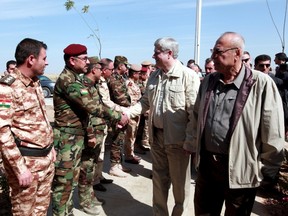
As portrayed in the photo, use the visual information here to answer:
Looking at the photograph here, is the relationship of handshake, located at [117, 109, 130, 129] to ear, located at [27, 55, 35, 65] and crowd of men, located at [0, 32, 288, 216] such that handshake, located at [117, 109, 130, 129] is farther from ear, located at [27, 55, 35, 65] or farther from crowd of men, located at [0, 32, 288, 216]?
ear, located at [27, 55, 35, 65]

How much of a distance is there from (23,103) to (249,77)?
1971 mm

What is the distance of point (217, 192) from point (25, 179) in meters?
1.75

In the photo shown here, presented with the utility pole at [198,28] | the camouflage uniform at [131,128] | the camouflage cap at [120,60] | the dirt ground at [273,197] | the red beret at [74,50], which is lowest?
the dirt ground at [273,197]

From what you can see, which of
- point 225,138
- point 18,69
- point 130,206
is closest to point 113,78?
point 130,206

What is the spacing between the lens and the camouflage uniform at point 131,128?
6.47 metres

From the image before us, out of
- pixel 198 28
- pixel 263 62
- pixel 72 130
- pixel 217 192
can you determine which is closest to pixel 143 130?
pixel 263 62

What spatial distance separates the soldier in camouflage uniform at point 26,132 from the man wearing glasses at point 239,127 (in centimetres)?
150

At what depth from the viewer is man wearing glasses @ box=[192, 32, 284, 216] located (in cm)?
255

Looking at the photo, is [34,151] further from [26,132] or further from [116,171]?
[116,171]

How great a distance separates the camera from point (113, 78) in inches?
235

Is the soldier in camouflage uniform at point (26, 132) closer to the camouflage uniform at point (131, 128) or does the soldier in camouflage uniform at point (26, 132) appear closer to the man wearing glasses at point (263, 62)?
the camouflage uniform at point (131, 128)

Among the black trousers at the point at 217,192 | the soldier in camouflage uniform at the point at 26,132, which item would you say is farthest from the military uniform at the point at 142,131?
the soldier in camouflage uniform at the point at 26,132

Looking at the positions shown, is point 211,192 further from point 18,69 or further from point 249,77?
point 18,69

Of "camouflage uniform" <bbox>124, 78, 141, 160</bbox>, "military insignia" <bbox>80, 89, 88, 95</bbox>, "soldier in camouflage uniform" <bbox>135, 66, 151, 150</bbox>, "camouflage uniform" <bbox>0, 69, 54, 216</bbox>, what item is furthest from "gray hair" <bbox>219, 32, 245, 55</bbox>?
"soldier in camouflage uniform" <bbox>135, 66, 151, 150</bbox>
